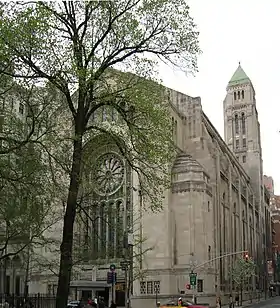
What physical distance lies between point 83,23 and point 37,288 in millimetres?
55405

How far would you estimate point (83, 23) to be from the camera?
21438 mm

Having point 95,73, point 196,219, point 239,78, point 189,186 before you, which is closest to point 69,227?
point 95,73

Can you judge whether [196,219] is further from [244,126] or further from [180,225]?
[244,126]

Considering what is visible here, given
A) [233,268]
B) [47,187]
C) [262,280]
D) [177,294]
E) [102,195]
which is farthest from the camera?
[262,280]

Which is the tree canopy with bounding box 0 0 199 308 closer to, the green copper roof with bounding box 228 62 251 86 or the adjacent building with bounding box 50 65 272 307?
the adjacent building with bounding box 50 65 272 307

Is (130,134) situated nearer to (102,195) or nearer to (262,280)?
(102,195)

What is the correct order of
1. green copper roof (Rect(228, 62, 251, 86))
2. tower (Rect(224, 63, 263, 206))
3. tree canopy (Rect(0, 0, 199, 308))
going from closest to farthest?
1. tree canopy (Rect(0, 0, 199, 308))
2. tower (Rect(224, 63, 263, 206))
3. green copper roof (Rect(228, 62, 251, 86))

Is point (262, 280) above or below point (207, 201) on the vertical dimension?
below

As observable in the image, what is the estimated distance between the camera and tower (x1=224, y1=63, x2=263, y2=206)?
430 feet

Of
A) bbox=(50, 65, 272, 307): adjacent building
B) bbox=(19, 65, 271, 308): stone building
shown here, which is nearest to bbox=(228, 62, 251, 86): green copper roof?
bbox=(50, 65, 272, 307): adjacent building

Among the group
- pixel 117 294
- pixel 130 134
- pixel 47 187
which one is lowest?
pixel 117 294

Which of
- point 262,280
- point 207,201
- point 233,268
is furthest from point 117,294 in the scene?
point 262,280

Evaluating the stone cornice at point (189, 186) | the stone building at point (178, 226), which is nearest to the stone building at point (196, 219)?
the stone cornice at point (189, 186)

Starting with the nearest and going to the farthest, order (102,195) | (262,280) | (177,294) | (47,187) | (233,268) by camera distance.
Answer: (47,187) < (177,294) < (102,195) < (233,268) < (262,280)
